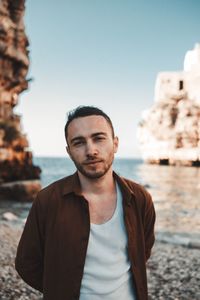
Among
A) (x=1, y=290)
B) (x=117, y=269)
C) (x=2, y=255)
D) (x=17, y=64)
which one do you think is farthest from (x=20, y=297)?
(x=17, y=64)

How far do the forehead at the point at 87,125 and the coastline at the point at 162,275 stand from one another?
3746 mm

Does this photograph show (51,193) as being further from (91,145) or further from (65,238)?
(91,145)

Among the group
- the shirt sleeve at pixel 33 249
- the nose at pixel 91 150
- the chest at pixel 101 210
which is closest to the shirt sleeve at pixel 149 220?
the chest at pixel 101 210

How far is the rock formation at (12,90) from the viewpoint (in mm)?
22203

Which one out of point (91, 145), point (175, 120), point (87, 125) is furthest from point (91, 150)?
point (175, 120)

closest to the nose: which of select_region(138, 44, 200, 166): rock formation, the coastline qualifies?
the coastline

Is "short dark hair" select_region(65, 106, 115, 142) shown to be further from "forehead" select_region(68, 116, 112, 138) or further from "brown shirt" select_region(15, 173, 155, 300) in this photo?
"brown shirt" select_region(15, 173, 155, 300)

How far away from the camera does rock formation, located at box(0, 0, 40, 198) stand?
72.8 feet

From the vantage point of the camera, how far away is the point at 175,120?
86.6m

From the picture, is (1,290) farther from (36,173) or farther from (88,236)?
(36,173)

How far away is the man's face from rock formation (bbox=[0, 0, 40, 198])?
1882 cm

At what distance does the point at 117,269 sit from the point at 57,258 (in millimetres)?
449

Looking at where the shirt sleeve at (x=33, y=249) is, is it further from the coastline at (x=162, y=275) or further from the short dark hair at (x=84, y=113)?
the coastline at (x=162, y=275)

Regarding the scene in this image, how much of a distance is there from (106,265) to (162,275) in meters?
4.91
